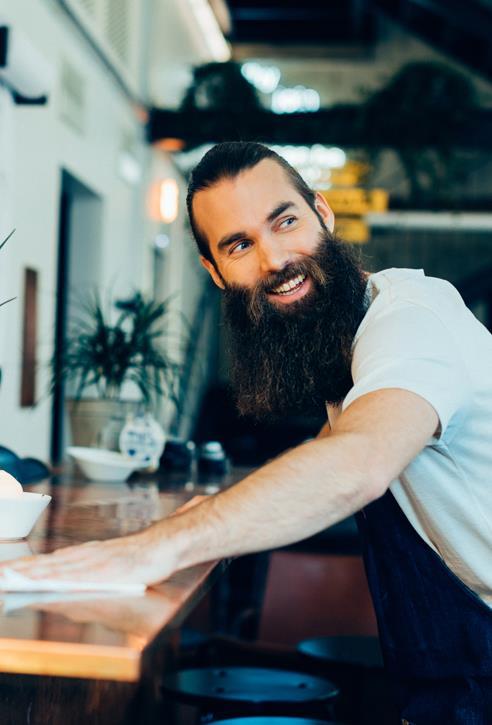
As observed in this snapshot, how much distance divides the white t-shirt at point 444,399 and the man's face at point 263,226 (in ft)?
0.83

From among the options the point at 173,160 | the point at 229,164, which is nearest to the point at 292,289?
the point at 229,164

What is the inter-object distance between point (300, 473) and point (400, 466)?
0.13 m

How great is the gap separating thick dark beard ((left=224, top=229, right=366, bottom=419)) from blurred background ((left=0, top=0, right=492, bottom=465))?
31 centimetres

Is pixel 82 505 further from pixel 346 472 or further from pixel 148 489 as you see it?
pixel 346 472

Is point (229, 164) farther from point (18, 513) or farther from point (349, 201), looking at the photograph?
point (349, 201)

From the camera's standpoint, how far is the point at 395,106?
24.8ft

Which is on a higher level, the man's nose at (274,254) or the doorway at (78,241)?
the man's nose at (274,254)

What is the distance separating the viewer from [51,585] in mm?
1070

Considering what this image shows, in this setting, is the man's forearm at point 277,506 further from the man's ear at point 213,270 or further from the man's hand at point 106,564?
the man's ear at point 213,270

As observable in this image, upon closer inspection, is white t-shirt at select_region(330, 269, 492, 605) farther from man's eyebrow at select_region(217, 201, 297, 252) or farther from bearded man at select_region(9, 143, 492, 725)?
man's eyebrow at select_region(217, 201, 297, 252)

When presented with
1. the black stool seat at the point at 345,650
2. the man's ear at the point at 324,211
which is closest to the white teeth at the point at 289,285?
the man's ear at the point at 324,211

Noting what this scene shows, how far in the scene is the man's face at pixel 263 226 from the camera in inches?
63.0

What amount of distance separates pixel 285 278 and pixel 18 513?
58cm

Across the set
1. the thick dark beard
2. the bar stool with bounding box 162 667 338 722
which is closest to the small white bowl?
the bar stool with bounding box 162 667 338 722
